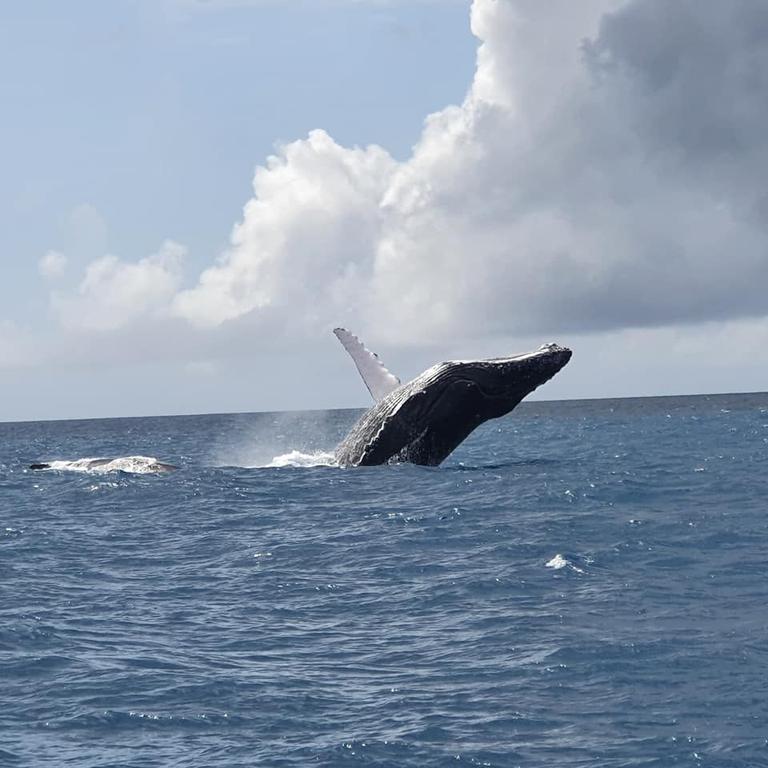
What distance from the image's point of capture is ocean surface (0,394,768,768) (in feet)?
28.3

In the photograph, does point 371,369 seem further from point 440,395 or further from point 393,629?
point 393,629

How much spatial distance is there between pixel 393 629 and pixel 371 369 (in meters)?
11.4

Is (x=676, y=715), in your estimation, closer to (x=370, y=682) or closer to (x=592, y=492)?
(x=370, y=682)

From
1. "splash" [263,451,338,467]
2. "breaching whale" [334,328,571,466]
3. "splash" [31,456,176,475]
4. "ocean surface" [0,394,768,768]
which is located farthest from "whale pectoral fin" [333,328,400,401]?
"splash" [31,456,176,475]

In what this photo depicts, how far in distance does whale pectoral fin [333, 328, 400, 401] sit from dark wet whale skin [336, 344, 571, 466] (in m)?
0.23

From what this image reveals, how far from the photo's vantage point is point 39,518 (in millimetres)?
21859

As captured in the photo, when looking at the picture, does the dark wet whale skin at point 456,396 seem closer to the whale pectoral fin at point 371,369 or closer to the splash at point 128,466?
the whale pectoral fin at point 371,369

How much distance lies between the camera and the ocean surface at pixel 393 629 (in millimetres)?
8617

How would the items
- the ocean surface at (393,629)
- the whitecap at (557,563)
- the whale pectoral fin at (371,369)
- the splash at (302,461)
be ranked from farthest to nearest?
the splash at (302,461), the whale pectoral fin at (371,369), the whitecap at (557,563), the ocean surface at (393,629)

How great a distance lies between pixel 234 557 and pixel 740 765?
965 centimetres

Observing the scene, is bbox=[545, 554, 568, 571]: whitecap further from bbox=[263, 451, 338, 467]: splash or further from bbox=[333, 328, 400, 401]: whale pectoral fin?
bbox=[263, 451, 338, 467]: splash

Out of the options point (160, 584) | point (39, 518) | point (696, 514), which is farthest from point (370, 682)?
point (39, 518)

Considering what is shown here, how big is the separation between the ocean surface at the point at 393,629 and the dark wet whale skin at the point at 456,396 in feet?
3.30

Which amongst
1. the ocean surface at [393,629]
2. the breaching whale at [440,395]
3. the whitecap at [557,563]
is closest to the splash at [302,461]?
the breaching whale at [440,395]
